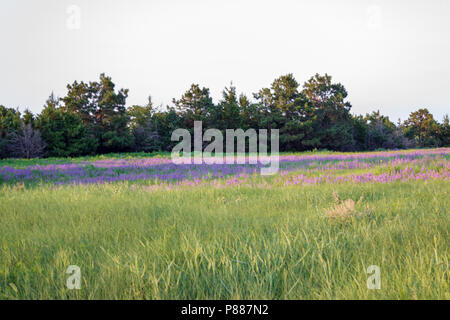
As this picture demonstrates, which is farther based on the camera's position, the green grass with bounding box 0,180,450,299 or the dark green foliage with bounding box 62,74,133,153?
the dark green foliage with bounding box 62,74,133,153

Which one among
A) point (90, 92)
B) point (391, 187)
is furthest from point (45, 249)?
point (90, 92)

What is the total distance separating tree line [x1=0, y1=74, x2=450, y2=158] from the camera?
29609 mm

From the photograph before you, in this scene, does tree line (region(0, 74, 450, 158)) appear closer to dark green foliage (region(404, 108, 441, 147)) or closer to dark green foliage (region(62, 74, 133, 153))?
dark green foliage (region(62, 74, 133, 153))

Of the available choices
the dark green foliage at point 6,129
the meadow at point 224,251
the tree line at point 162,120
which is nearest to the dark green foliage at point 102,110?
the tree line at point 162,120

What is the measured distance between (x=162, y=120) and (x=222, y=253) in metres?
41.7

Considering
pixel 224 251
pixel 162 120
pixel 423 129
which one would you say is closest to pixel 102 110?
pixel 162 120

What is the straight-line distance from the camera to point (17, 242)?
274cm

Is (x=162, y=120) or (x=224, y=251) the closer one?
(x=224, y=251)

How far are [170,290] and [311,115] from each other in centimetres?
4359

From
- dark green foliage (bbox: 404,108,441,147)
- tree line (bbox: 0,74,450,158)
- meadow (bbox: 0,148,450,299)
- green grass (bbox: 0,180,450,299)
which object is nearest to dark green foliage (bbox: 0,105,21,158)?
tree line (bbox: 0,74,450,158)

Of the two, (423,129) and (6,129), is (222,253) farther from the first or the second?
(423,129)

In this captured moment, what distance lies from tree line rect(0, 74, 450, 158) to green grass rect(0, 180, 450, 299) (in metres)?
30.4

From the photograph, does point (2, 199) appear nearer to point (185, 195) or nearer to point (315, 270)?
point (185, 195)

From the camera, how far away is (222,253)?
2242 millimetres
